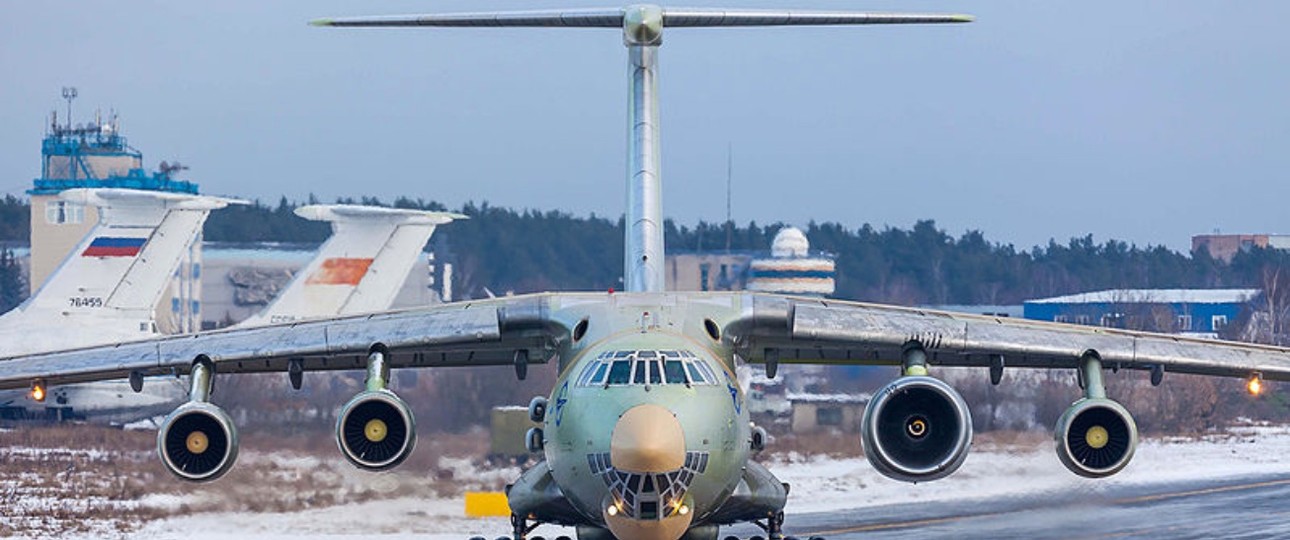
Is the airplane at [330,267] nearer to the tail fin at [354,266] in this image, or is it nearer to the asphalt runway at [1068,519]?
the tail fin at [354,266]

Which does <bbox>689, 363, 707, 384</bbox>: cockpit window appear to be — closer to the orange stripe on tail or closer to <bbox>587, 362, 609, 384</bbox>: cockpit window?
<bbox>587, 362, 609, 384</bbox>: cockpit window

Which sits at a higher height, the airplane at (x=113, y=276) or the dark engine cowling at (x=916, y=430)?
the airplane at (x=113, y=276)

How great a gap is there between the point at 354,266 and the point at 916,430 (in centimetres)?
3264

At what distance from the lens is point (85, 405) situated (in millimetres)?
34656

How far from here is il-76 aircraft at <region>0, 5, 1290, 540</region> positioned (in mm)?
13281

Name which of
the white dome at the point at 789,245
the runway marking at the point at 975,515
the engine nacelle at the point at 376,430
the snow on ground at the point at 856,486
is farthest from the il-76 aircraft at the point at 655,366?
the white dome at the point at 789,245

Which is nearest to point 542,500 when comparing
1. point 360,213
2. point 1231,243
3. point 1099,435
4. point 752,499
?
point 752,499

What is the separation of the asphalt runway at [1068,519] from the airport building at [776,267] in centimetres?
2189

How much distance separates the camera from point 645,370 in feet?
43.4

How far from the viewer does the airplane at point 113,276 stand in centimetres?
4181

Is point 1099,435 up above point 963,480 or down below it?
Answer: above

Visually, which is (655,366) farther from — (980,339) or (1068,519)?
(1068,519)

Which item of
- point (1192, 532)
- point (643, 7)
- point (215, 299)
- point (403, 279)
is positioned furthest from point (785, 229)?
point (643, 7)

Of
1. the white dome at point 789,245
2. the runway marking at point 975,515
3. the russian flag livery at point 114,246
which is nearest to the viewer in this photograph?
the runway marking at point 975,515
